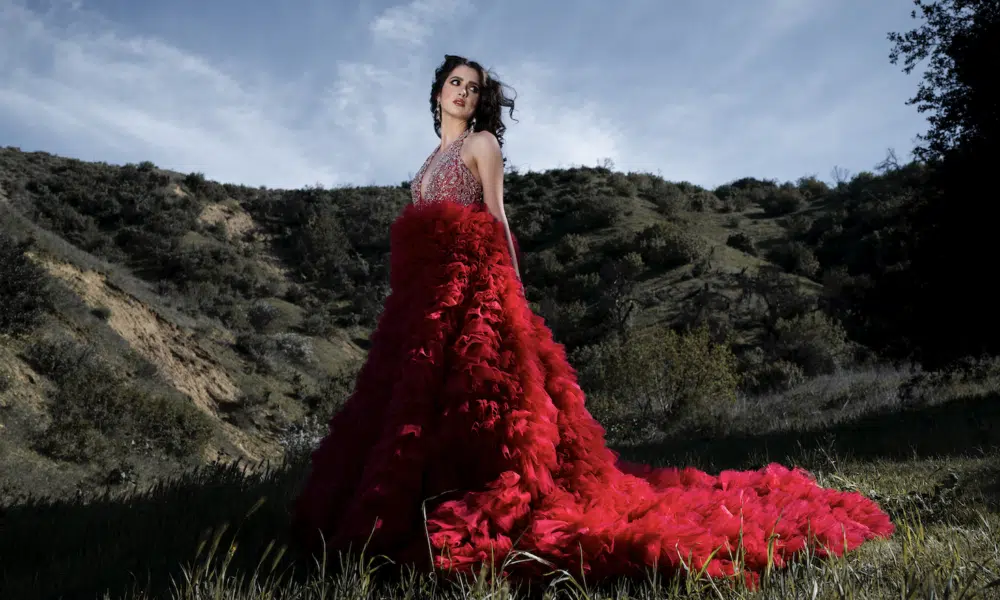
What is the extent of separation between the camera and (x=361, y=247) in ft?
119

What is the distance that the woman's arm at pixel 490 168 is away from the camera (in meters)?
3.68

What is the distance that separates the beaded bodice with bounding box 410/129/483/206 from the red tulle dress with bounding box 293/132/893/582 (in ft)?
0.26

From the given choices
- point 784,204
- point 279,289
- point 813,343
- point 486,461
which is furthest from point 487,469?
point 784,204

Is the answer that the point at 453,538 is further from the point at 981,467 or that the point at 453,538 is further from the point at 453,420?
the point at 981,467

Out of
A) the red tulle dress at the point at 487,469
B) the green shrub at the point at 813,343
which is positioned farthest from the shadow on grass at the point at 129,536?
the green shrub at the point at 813,343

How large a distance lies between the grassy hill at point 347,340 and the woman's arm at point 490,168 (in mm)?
2093

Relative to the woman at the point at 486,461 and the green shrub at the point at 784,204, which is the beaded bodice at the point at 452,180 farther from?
the green shrub at the point at 784,204

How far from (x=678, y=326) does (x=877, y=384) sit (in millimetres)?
11120

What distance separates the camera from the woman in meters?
2.71

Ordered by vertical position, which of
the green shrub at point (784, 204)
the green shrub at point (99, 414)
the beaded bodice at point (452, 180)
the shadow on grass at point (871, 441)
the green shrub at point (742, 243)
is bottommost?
the green shrub at point (99, 414)

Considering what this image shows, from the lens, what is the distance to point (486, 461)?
116 inches

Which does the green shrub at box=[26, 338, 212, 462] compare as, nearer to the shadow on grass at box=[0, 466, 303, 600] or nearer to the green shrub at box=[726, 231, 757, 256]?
the shadow on grass at box=[0, 466, 303, 600]

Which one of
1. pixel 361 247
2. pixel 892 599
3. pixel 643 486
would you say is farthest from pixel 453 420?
pixel 361 247

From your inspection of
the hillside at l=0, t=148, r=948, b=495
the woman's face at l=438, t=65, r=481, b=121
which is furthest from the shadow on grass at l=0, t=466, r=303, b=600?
the hillside at l=0, t=148, r=948, b=495
